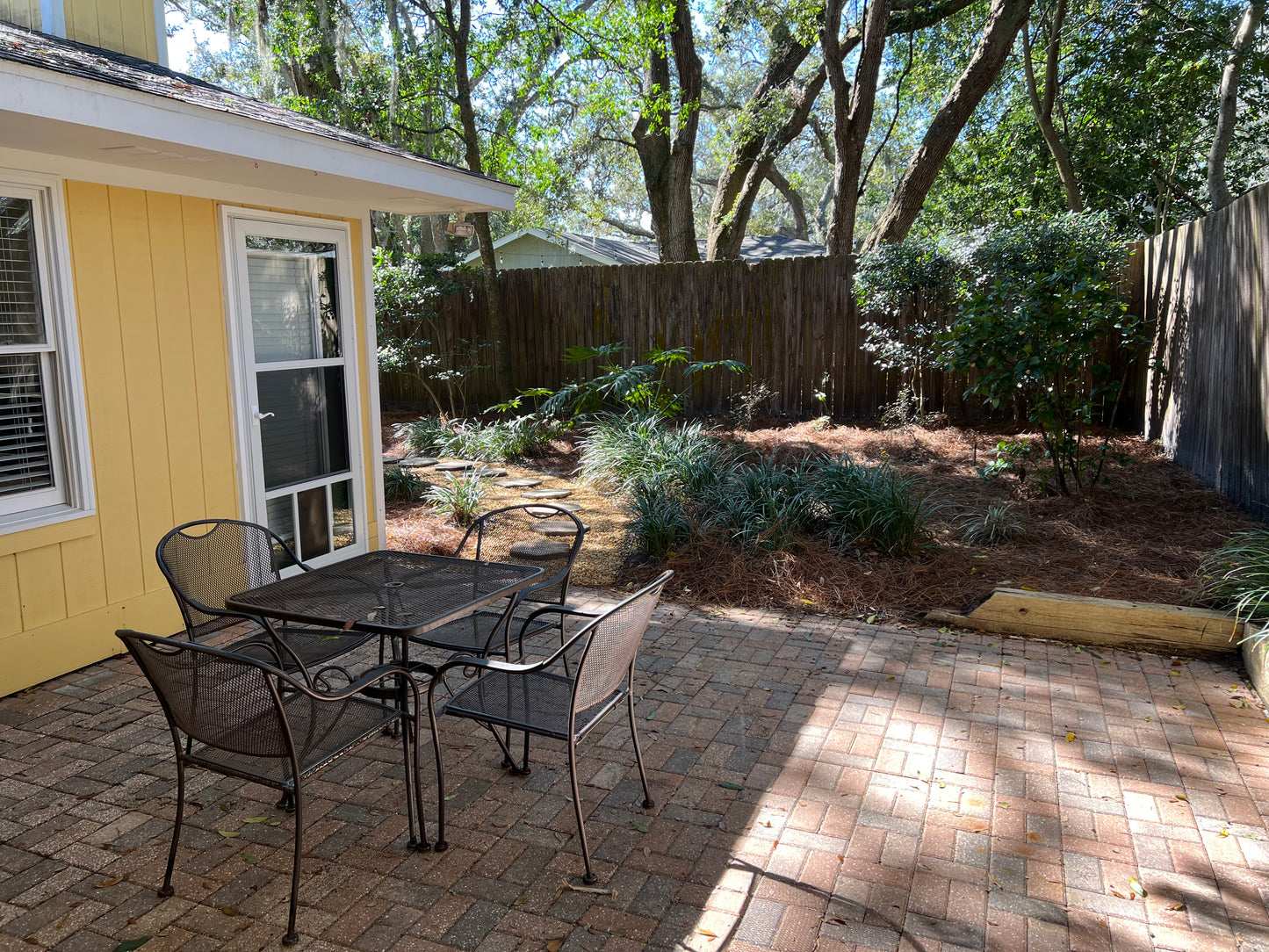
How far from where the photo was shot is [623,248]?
22703 millimetres

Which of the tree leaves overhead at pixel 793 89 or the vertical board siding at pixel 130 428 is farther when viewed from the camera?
the tree leaves overhead at pixel 793 89

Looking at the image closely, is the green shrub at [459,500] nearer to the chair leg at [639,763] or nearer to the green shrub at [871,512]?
the green shrub at [871,512]

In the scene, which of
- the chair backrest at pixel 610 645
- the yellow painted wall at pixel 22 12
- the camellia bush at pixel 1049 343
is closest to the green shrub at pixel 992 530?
the camellia bush at pixel 1049 343

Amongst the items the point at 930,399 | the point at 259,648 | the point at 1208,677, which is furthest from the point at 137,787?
the point at 930,399

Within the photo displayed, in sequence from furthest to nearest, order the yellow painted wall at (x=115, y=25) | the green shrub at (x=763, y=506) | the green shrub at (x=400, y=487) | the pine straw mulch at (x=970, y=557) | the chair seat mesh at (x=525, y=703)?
the green shrub at (x=400, y=487) < the green shrub at (x=763, y=506) < the pine straw mulch at (x=970, y=557) < the yellow painted wall at (x=115, y=25) < the chair seat mesh at (x=525, y=703)

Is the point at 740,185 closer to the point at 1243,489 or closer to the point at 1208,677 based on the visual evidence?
the point at 1243,489

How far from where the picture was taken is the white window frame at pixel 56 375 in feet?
12.3

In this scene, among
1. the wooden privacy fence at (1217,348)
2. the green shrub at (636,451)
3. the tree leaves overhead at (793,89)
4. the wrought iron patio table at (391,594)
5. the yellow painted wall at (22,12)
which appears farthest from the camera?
the tree leaves overhead at (793,89)

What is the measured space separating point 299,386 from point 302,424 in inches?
9.0

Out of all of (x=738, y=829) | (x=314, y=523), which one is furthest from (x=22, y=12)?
(x=738, y=829)

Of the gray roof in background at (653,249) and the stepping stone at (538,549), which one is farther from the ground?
the gray roof in background at (653,249)

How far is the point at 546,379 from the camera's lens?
451 inches

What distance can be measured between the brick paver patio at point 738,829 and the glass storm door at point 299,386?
144cm

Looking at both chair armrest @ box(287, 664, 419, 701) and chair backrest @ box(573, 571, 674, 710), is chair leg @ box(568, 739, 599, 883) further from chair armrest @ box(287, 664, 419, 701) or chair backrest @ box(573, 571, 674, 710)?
chair armrest @ box(287, 664, 419, 701)
